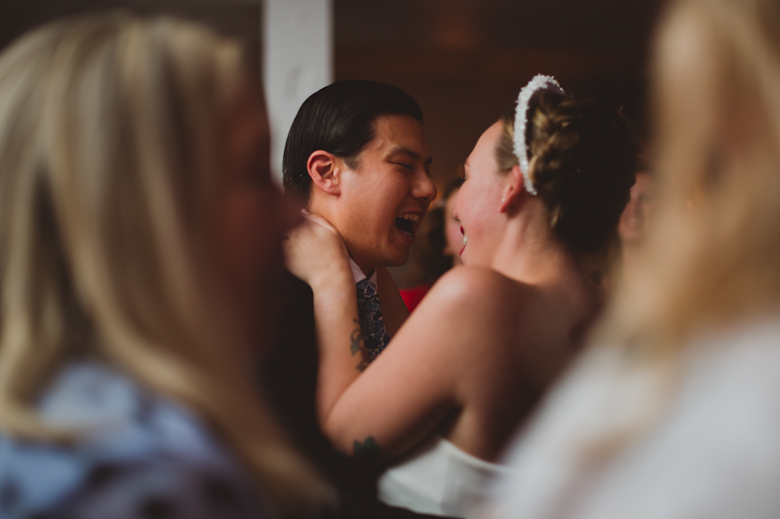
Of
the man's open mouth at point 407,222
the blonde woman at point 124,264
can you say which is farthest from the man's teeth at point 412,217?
the blonde woman at point 124,264

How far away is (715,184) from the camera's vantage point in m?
0.57

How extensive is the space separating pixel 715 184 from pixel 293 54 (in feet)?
10.5

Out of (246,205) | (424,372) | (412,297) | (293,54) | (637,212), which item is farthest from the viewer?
(293,54)

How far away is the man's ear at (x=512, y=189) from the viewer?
1.19 m

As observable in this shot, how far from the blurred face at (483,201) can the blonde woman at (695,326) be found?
2.11ft

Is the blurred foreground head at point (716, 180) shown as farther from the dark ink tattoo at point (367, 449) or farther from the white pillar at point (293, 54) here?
the white pillar at point (293, 54)

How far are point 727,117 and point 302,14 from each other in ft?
10.9

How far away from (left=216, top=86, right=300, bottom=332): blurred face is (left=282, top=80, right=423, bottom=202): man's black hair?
74 cm

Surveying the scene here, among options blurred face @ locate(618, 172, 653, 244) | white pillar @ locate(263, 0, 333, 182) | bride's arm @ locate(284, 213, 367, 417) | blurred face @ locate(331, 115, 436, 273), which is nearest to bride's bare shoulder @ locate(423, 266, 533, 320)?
bride's arm @ locate(284, 213, 367, 417)

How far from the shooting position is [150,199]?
60 cm

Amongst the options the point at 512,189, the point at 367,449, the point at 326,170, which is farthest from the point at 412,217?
the point at 367,449

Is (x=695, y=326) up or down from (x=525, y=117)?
down

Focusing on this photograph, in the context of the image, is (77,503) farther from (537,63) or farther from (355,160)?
(537,63)

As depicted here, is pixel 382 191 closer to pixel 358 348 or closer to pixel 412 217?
pixel 412 217
